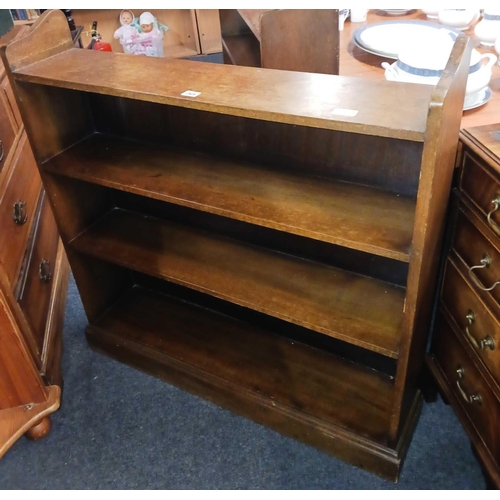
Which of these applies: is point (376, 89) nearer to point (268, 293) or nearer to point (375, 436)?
point (268, 293)

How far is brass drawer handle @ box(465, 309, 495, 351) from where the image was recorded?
100 cm

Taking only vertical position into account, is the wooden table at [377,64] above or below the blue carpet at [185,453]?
above

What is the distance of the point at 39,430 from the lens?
4.50 feet

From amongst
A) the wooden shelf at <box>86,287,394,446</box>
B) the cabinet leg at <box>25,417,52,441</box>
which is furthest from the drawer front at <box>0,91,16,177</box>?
the cabinet leg at <box>25,417,52,441</box>

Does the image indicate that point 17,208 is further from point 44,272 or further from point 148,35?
point 148,35

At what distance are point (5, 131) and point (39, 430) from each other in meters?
0.88

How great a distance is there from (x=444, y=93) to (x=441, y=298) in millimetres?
632

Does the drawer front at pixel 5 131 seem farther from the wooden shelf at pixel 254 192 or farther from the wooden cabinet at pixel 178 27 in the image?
the wooden cabinet at pixel 178 27

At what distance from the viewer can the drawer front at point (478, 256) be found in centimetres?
95

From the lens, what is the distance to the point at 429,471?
125 cm

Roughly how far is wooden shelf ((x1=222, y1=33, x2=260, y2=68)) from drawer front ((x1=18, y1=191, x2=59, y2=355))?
912mm

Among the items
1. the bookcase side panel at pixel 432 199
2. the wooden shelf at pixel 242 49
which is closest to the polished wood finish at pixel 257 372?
the bookcase side panel at pixel 432 199

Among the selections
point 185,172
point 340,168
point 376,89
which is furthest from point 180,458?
point 376,89

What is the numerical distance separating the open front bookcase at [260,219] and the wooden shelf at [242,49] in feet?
2.70
